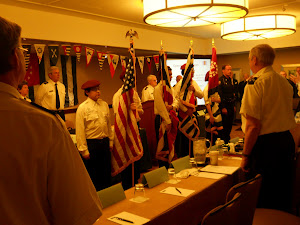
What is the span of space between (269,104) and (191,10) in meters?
1.32

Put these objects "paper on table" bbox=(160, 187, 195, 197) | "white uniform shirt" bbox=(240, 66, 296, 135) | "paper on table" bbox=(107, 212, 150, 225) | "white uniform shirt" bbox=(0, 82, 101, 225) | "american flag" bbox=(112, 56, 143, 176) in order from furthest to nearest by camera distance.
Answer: "american flag" bbox=(112, 56, 143, 176), "white uniform shirt" bbox=(240, 66, 296, 135), "paper on table" bbox=(160, 187, 195, 197), "paper on table" bbox=(107, 212, 150, 225), "white uniform shirt" bbox=(0, 82, 101, 225)

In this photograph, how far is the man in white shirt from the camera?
3883mm

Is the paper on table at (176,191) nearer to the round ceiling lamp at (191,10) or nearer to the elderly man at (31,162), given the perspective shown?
the elderly man at (31,162)

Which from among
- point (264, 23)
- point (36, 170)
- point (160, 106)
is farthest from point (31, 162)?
point (264, 23)

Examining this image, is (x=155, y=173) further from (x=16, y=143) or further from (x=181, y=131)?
(x=181, y=131)

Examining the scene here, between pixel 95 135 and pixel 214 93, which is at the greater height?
pixel 214 93

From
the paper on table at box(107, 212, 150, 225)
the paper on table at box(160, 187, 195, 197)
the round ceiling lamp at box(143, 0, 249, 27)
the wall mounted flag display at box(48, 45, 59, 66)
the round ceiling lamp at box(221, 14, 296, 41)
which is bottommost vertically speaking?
the paper on table at box(107, 212, 150, 225)

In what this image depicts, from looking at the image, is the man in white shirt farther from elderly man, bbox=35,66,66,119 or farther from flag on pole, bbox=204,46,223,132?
elderly man, bbox=35,66,66,119

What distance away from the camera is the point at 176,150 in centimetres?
565

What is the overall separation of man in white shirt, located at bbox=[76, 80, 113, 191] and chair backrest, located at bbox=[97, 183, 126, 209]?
1.70 meters

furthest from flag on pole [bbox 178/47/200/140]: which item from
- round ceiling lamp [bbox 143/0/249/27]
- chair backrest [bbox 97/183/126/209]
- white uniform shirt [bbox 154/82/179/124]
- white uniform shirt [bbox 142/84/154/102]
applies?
chair backrest [bbox 97/183/126/209]

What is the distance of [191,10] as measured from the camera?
3.29 m

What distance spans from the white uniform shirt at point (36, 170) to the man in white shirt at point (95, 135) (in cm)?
296

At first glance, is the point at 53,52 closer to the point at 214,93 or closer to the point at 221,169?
the point at 214,93
